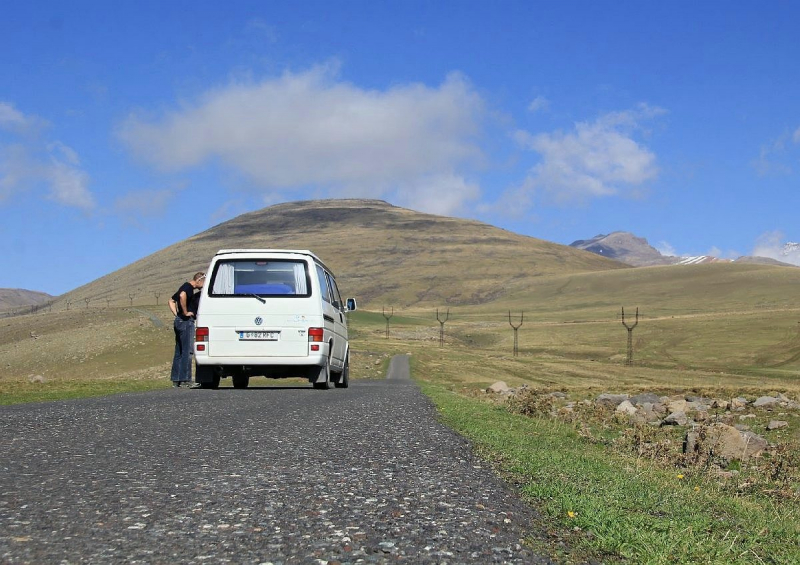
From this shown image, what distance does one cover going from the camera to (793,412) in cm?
2792

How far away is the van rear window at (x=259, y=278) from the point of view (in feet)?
62.4

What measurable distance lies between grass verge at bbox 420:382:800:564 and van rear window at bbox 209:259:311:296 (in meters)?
10.1

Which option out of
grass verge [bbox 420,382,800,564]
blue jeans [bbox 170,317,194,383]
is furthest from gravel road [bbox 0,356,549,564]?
blue jeans [bbox 170,317,194,383]

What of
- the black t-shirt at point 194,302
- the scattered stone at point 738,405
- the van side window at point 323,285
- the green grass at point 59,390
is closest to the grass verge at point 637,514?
the van side window at point 323,285

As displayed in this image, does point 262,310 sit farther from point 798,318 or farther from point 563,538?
point 798,318

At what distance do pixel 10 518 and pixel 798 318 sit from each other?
521 ft

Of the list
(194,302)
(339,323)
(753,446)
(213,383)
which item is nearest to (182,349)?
(213,383)

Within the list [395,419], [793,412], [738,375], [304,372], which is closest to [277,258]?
[304,372]

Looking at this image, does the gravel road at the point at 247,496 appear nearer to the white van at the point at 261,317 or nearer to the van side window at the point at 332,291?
the white van at the point at 261,317

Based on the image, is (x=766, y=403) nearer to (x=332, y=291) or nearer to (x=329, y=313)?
(x=332, y=291)

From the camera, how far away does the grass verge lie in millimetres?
4734

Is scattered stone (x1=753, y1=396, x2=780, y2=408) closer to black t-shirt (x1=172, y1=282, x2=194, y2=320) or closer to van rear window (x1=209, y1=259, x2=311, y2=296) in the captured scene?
van rear window (x1=209, y1=259, x2=311, y2=296)

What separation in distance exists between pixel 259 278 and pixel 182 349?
3.33 m

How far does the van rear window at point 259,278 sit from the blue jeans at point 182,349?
74.9 inches
